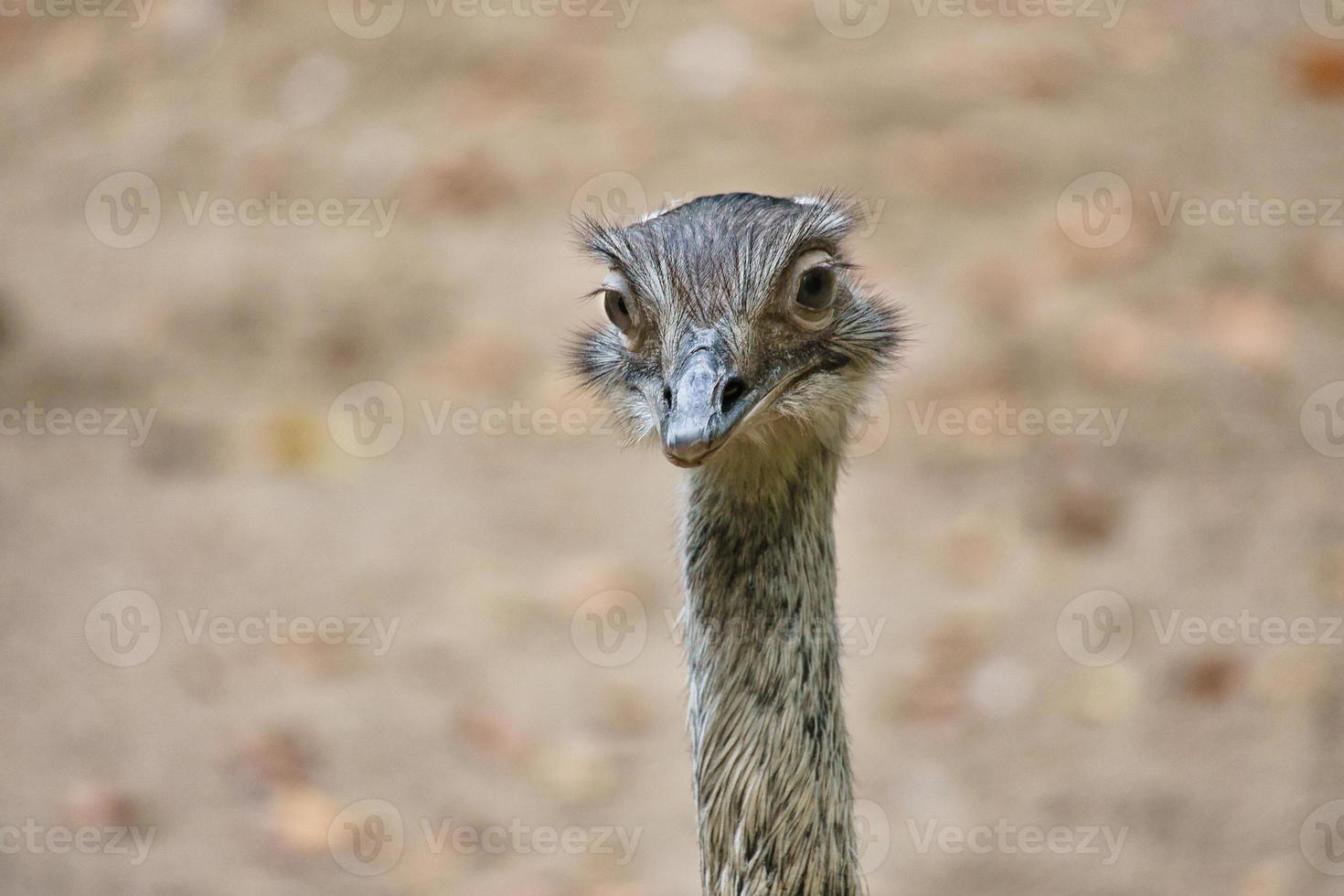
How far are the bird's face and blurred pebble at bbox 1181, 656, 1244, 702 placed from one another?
8.11ft

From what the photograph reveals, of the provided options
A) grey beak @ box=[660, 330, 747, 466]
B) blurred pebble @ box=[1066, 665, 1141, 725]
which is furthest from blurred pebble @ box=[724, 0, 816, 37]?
grey beak @ box=[660, 330, 747, 466]

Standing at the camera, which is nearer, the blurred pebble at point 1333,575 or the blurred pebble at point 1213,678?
the blurred pebble at point 1213,678

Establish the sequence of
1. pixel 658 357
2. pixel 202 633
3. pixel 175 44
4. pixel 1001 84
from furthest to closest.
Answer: pixel 175 44
pixel 1001 84
pixel 202 633
pixel 658 357

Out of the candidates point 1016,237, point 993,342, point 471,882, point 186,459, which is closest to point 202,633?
point 186,459

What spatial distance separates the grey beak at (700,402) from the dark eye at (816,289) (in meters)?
0.23

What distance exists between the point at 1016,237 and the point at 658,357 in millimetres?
3855

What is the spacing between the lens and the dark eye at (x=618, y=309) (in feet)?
8.02

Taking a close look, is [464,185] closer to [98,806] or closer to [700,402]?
[98,806]

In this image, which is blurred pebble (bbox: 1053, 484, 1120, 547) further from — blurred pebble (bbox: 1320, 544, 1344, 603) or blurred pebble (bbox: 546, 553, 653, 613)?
blurred pebble (bbox: 546, 553, 653, 613)

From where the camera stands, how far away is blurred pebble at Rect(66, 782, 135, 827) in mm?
4359

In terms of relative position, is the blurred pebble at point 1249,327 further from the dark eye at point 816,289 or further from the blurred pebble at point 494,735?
the dark eye at point 816,289

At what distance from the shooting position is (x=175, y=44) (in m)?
7.29

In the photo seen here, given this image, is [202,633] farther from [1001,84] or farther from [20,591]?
[1001,84]

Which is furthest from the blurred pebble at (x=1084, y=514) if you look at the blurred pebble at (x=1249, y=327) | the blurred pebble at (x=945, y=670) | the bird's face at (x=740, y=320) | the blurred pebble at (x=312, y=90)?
the blurred pebble at (x=312, y=90)
